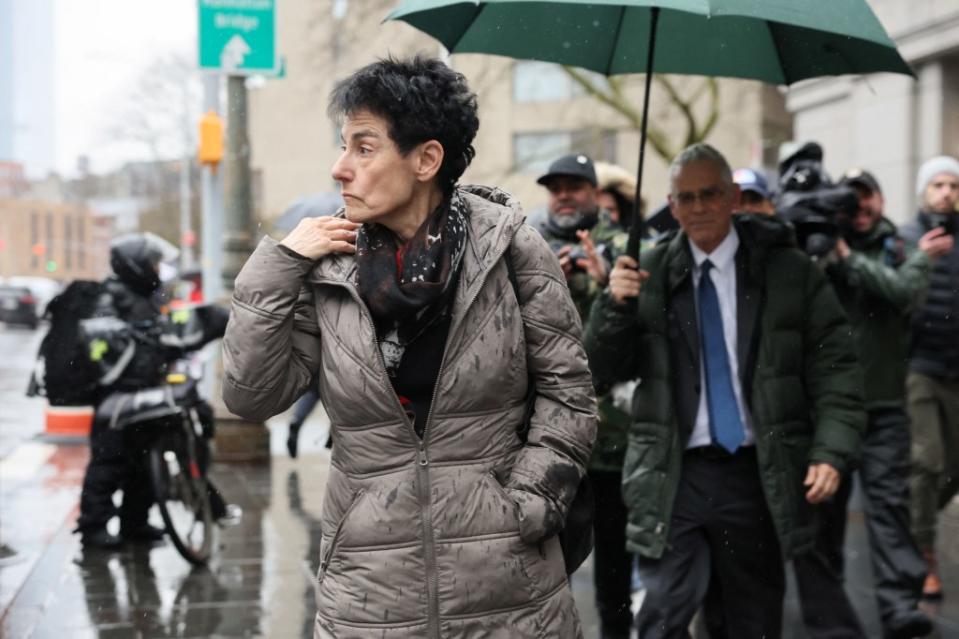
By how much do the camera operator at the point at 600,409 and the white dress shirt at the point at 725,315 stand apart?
31.8 inches

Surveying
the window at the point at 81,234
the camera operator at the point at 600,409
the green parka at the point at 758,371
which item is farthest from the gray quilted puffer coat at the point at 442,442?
the window at the point at 81,234

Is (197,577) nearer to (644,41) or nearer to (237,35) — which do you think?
(644,41)

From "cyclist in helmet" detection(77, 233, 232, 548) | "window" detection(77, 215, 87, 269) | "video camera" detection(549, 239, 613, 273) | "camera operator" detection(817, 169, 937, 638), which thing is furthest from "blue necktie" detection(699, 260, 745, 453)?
"window" detection(77, 215, 87, 269)

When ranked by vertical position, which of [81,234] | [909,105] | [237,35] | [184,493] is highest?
[237,35]

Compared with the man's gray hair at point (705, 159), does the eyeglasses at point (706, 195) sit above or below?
below

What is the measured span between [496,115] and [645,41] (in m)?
45.3

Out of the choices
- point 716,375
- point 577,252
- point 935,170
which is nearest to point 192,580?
point 577,252

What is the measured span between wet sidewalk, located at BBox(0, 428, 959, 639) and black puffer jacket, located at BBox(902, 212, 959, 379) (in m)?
1.20

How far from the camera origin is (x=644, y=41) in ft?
17.8

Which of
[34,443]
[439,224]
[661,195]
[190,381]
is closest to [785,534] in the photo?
[439,224]

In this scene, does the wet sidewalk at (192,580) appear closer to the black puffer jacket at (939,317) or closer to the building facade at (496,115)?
the black puffer jacket at (939,317)

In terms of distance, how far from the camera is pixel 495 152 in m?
51.9

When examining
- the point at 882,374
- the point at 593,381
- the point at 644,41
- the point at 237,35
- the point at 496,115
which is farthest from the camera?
the point at 496,115

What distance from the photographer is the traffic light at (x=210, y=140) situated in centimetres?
1156
